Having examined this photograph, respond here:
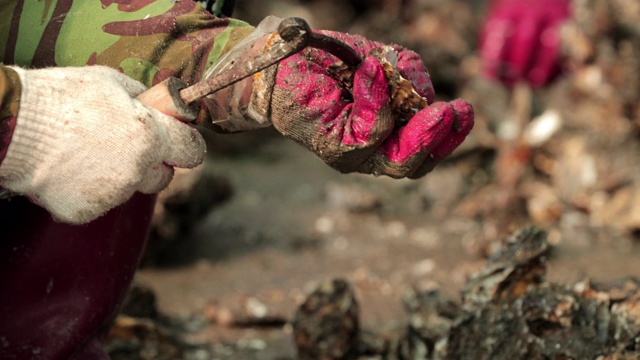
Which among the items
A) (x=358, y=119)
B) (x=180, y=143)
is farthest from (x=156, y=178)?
(x=358, y=119)

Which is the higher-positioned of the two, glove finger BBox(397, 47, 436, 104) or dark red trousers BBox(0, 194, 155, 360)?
glove finger BBox(397, 47, 436, 104)

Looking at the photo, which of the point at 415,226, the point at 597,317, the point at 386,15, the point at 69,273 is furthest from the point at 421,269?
the point at 386,15

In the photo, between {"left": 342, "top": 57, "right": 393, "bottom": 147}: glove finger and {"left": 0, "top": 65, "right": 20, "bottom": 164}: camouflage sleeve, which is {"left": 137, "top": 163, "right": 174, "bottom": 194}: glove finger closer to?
{"left": 0, "top": 65, "right": 20, "bottom": 164}: camouflage sleeve

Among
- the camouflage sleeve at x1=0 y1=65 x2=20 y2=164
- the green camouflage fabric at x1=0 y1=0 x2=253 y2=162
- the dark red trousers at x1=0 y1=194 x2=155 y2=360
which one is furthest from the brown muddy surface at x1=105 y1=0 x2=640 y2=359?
the camouflage sleeve at x1=0 y1=65 x2=20 y2=164

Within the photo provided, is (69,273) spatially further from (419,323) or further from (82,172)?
(419,323)

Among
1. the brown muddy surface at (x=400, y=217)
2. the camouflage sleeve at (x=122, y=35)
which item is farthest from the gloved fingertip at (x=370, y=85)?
the brown muddy surface at (x=400, y=217)

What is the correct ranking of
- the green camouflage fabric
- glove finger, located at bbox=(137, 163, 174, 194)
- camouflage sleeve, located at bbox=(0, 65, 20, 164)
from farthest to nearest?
the green camouflage fabric < glove finger, located at bbox=(137, 163, 174, 194) < camouflage sleeve, located at bbox=(0, 65, 20, 164)
